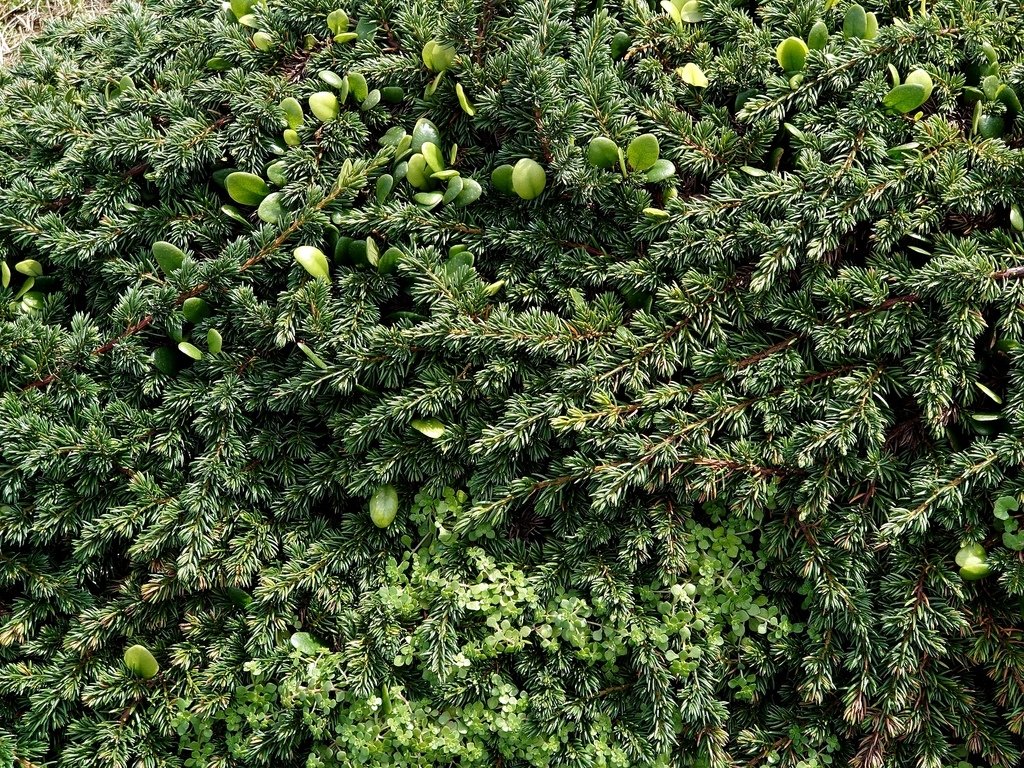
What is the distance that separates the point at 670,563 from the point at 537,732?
55 cm

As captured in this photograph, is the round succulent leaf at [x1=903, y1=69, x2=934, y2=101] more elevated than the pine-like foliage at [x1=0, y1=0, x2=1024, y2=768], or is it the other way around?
the round succulent leaf at [x1=903, y1=69, x2=934, y2=101]

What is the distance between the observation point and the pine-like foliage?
1906 mm

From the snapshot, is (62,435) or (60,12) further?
(60,12)

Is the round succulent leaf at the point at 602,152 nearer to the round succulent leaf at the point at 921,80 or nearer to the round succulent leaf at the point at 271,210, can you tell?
the round succulent leaf at the point at 921,80

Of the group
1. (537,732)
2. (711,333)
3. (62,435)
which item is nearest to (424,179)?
(711,333)

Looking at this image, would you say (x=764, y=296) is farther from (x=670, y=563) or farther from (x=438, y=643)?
(x=438, y=643)

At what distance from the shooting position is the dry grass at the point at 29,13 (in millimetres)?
3986

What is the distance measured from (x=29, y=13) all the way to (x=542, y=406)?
398 cm

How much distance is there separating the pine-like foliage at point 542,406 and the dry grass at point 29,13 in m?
2.21

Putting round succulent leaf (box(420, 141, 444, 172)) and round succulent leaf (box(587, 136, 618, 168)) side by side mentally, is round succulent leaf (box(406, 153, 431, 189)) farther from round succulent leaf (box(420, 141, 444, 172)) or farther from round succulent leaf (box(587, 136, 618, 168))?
round succulent leaf (box(587, 136, 618, 168))

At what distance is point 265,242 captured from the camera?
223cm

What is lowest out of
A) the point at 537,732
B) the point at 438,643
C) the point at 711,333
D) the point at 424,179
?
the point at 537,732

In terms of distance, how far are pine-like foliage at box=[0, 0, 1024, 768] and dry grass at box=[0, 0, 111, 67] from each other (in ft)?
7.25

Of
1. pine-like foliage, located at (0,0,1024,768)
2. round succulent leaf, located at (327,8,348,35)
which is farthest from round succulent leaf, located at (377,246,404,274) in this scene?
round succulent leaf, located at (327,8,348,35)
